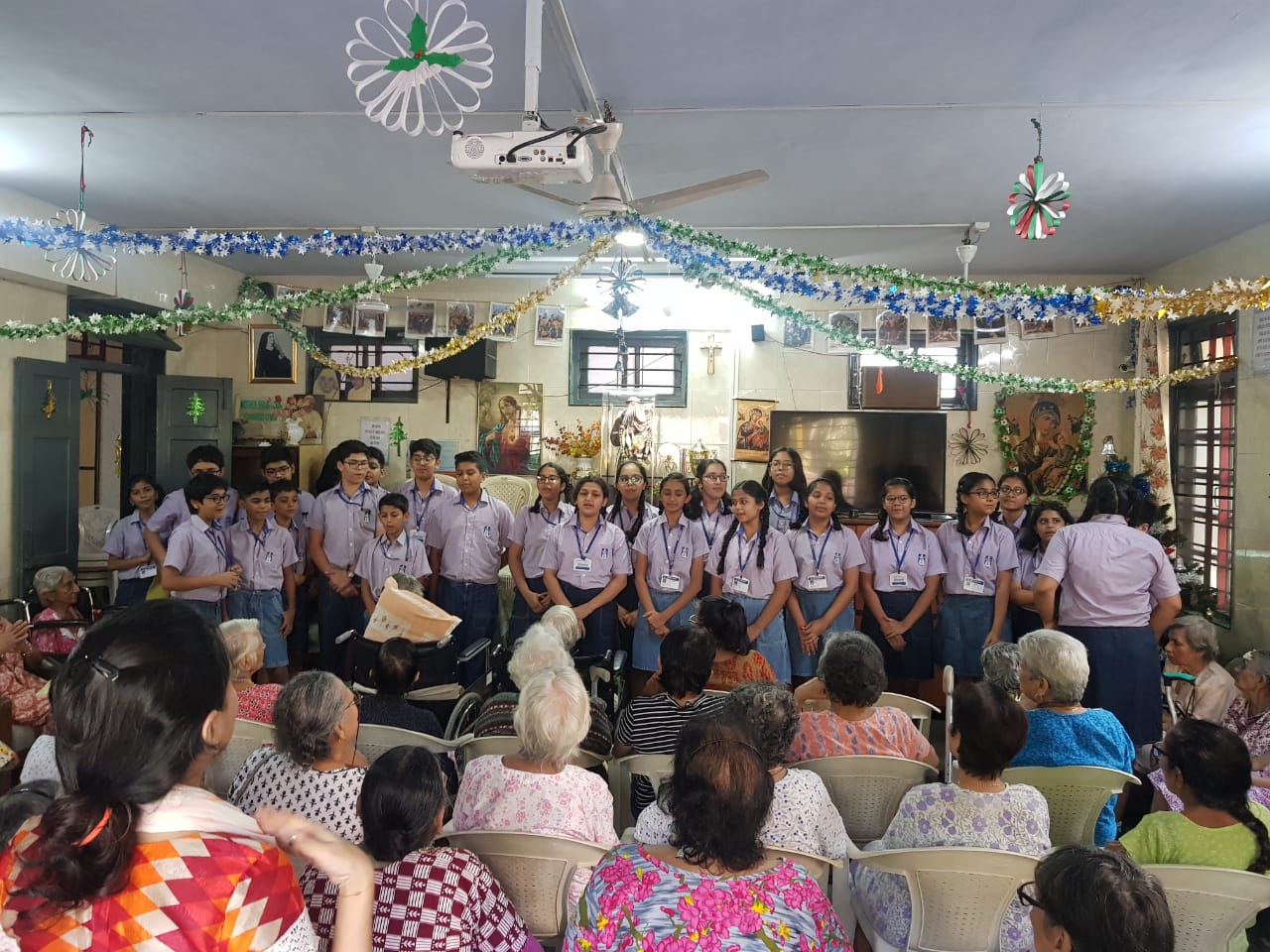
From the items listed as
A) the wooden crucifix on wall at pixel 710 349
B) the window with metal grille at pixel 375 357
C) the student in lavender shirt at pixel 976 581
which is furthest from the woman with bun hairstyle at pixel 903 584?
the window with metal grille at pixel 375 357

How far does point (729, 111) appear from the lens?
173 inches

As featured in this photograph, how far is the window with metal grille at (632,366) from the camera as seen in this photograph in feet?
29.8

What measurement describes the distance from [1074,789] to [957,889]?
0.80 meters

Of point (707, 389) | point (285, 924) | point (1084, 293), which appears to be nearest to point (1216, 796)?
point (285, 924)

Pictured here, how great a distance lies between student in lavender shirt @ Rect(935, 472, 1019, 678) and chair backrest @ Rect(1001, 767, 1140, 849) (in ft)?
7.70

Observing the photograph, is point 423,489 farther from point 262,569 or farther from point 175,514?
point 175,514

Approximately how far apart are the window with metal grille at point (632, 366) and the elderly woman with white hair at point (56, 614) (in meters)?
5.12

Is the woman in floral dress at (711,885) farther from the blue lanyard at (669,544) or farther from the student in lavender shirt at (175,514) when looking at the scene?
the student in lavender shirt at (175,514)

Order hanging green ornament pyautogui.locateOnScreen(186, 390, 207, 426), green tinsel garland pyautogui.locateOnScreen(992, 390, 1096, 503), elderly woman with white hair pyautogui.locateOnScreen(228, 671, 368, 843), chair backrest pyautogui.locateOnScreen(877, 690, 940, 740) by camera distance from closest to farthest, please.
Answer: elderly woman with white hair pyautogui.locateOnScreen(228, 671, 368, 843) < chair backrest pyautogui.locateOnScreen(877, 690, 940, 740) < hanging green ornament pyautogui.locateOnScreen(186, 390, 207, 426) < green tinsel garland pyautogui.locateOnScreen(992, 390, 1096, 503)

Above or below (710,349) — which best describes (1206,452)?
below

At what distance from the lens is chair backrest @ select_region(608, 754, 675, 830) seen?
2.68 metres

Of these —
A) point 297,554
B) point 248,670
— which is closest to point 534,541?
point 297,554

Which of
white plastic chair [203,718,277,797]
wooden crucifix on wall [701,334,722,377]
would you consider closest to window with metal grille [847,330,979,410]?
wooden crucifix on wall [701,334,722,377]

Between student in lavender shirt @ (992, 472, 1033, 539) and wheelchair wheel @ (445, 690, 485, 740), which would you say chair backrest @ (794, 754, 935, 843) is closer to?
wheelchair wheel @ (445, 690, 485, 740)
